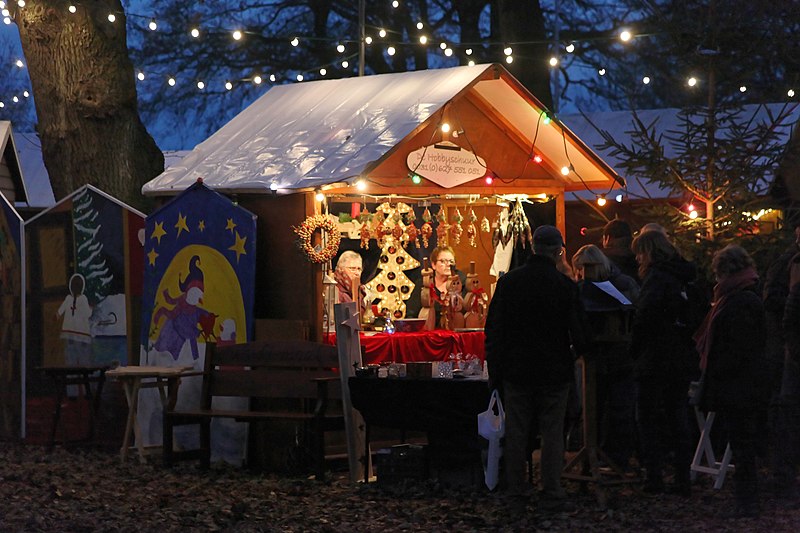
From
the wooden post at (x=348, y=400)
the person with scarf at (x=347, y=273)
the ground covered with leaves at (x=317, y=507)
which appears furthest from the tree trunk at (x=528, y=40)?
the ground covered with leaves at (x=317, y=507)

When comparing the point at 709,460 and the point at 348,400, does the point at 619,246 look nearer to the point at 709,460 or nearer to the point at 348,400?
the point at 709,460

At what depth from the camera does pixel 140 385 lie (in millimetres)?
9852

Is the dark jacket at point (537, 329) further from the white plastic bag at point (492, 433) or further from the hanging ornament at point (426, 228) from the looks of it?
the hanging ornament at point (426, 228)

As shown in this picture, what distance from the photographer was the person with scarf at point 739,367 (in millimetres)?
7266

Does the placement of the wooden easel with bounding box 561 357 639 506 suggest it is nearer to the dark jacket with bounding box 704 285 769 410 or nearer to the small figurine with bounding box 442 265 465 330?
the dark jacket with bounding box 704 285 769 410

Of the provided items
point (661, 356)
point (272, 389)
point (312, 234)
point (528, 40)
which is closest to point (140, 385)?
point (272, 389)

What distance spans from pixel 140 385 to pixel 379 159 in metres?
2.44

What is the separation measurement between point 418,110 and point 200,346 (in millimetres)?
2478

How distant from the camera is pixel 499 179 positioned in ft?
37.3

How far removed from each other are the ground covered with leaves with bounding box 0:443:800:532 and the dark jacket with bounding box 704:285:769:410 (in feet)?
2.13

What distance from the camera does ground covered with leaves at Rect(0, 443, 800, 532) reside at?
718 centimetres

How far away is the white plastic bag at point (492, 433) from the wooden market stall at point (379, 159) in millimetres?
2053

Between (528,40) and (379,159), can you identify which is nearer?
(379,159)

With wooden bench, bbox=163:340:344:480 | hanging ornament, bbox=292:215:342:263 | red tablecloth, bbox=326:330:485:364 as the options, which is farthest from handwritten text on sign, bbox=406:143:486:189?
wooden bench, bbox=163:340:344:480
